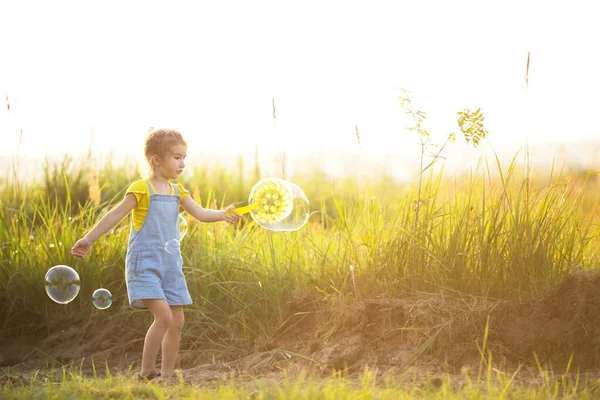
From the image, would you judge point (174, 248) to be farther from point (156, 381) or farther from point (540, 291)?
point (540, 291)

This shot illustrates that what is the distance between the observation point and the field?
4.41 metres

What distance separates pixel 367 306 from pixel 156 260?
1.44 metres

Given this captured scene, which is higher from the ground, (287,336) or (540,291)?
(540,291)

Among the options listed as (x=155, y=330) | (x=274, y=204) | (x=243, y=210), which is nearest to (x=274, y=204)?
(x=274, y=204)

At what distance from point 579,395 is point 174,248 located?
8.41 feet

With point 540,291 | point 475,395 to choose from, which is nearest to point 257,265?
point 540,291

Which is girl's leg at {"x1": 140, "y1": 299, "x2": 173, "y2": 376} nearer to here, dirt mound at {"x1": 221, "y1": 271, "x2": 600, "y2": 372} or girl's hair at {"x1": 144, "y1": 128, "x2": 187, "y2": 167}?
dirt mound at {"x1": 221, "y1": 271, "x2": 600, "y2": 372}

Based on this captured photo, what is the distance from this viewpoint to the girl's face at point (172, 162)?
15.9 feet

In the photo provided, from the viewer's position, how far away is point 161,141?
4.86 m

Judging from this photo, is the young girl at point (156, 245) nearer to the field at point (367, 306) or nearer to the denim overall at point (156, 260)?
the denim overall at point (156, 260)

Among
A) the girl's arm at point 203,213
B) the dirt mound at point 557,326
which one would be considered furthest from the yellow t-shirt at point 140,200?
the dirt mound at point 557,326

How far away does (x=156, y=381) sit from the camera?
454cm

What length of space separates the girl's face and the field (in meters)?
1.13

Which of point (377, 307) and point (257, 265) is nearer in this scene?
point (377, 307)
